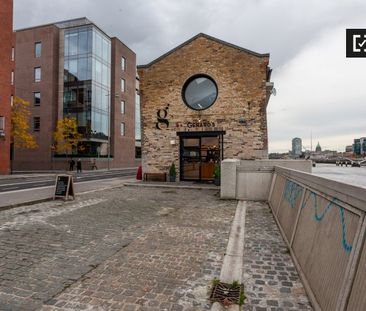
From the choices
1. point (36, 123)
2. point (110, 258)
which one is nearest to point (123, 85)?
point (36, 123)

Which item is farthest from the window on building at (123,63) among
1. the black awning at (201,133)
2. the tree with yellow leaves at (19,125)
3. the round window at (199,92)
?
the black awning at (201,133)

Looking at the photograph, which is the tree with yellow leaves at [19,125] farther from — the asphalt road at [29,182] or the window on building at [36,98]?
the asphalt road at [29,182]

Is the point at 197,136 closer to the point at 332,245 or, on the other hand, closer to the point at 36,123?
the point at 332,245

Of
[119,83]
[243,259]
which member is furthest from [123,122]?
[243,259]

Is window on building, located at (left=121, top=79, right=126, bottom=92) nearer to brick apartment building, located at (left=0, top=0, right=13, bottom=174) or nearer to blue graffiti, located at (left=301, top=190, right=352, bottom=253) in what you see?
brick apartment building, located at (left=0, top=0, right=13, bottom=174)

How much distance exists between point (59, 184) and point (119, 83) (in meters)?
36.7

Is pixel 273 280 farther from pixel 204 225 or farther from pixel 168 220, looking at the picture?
pixel 168 220

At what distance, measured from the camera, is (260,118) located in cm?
1557

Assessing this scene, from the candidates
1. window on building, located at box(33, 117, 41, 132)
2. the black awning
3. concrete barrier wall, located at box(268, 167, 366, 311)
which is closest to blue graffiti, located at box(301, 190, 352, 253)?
concrete barrier wall, located at box(268, 167, 366, 311)

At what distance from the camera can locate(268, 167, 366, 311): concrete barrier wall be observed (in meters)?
2.36

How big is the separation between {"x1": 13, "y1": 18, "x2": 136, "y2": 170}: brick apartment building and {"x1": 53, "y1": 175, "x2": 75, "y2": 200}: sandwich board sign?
28.6 m

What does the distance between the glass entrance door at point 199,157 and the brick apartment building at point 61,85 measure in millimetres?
24043

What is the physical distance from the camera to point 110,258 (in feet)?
15.6

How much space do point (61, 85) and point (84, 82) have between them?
11.2 ft
